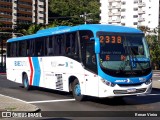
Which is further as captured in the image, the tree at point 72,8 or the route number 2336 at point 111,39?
the tree at point 72,8

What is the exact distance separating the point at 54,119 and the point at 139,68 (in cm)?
492

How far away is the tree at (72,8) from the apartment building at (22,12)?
4.05m

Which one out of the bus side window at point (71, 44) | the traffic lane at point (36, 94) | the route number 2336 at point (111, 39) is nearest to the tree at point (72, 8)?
the traffic lane at point (36, 94)

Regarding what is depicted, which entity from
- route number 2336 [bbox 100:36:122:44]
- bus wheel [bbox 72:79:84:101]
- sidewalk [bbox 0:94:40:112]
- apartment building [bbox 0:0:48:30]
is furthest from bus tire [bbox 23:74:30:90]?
apartment building [bbox 0:0:48:30]

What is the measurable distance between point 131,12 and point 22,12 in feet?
128

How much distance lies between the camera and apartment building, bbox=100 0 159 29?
108 meters

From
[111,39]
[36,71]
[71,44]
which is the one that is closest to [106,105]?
[111,39]

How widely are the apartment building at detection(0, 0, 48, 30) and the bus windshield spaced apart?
344 ft

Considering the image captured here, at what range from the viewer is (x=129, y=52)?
1512 centimetres

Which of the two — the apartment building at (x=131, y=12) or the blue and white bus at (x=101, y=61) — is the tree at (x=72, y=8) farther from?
the blue and white bus at (x=101, y=61)

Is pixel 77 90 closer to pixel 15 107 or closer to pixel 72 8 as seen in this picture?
pixel 15 107

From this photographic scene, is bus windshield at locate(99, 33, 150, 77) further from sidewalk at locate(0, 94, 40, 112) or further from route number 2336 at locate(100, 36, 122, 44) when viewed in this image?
sidewalk at locate(0, 94, 40, 112)

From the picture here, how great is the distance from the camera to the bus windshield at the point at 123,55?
1477cm

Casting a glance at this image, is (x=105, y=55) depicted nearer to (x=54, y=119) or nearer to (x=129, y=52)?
(x=129, y=52)
